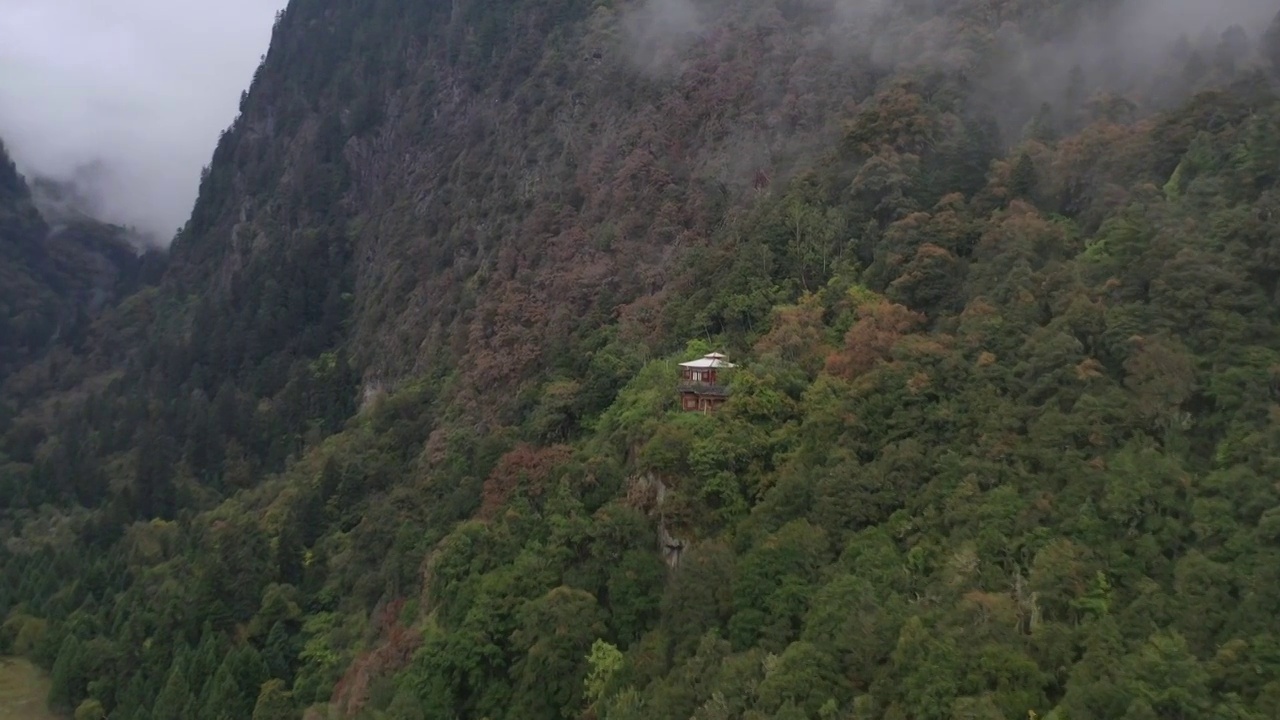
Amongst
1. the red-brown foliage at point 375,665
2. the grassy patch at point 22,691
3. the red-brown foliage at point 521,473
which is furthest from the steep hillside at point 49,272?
the red-brown foliage at point 521,473

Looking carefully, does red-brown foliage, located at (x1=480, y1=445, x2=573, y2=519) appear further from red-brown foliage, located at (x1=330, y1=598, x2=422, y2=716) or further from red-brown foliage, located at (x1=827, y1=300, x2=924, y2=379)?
red-brown foliage, located at (x1=827, y1=300, x2=924, y2=379)

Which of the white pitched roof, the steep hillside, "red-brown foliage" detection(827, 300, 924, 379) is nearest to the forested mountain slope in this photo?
"red-brown foliage" detection(827, 300, 924, 379)

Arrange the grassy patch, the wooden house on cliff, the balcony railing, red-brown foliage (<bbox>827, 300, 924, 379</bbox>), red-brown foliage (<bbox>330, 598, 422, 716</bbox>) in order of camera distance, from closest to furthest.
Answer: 1. red-brown foliage (<bbox>827, 300, 924, 379</bbox>)
2. red-brown foliage (<bbox>330, 598, 422, 716</bbox>)
3. the balcony railing
4. the wooden house on cliff
5. the grassy patch

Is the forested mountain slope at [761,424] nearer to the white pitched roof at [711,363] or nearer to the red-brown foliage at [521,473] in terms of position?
the red-brown foliage at [521,473]

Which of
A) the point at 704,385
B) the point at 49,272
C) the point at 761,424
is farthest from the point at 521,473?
the point at 49,272

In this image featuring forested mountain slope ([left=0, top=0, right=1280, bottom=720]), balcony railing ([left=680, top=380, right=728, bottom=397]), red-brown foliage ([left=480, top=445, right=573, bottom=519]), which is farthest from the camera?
red-brown foliage ([left=480, top=445, right=573, bottom=519])

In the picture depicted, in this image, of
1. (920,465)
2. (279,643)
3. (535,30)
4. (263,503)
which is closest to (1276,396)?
(920,465)

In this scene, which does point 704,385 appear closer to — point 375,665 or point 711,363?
point 711,363

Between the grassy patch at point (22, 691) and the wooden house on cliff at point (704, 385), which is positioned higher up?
the wooden house on cliff at point (704, 385)

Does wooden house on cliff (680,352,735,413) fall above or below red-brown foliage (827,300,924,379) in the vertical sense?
below
